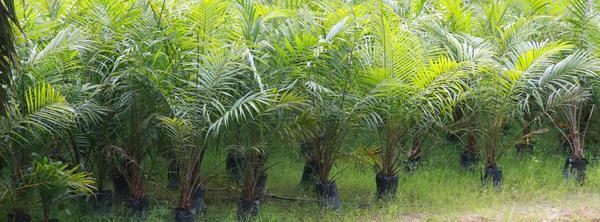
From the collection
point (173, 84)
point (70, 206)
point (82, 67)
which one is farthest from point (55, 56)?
point (70, 206)

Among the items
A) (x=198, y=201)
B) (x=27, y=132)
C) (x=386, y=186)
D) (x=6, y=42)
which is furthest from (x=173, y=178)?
(x=6, y=42)

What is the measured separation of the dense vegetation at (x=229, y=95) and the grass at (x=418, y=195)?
0.10 metres

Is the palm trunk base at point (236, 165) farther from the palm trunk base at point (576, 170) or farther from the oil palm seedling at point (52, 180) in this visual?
the palm trunk base at point (576, 170)

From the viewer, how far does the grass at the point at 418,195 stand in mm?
6312

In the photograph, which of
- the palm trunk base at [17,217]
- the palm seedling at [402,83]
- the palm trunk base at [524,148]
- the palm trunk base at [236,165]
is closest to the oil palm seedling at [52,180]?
the palm trunk base at [17,217]

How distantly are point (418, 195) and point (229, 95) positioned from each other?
233 cm

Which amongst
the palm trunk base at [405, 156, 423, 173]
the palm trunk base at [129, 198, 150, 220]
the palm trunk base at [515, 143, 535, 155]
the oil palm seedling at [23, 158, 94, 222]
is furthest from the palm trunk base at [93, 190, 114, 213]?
the palm trunk base at [515, 143, 535, 155]

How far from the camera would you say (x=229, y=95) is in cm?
559

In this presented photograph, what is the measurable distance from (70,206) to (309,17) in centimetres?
254

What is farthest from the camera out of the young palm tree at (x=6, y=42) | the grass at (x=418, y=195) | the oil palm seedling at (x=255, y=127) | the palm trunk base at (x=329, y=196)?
the palm trunk base at (x=329, y=196)

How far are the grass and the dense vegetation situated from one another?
10 cm

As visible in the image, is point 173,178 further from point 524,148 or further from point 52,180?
point 524,148

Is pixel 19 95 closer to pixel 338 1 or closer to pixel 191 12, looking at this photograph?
pixel 191 12

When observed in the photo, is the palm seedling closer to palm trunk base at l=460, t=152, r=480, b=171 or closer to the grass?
the grass
